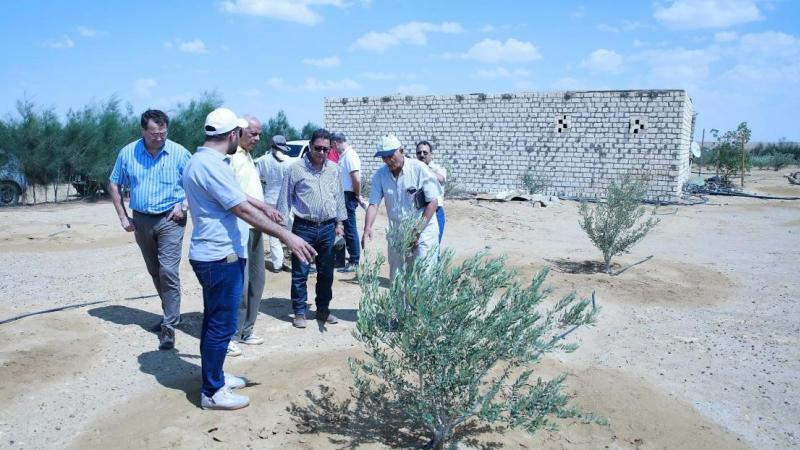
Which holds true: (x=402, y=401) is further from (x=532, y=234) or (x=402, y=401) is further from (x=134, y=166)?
(x=532, y=234)

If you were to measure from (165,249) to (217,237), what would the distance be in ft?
4.74

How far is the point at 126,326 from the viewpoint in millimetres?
4977

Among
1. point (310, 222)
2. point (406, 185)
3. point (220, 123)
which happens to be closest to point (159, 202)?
point (310, 222)

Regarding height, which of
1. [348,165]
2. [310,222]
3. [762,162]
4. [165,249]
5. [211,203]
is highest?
[762,162]

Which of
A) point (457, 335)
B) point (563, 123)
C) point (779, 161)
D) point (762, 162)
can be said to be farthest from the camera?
point (762, 162)

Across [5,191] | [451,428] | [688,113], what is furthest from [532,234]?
[5,191]

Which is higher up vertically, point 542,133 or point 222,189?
point 542,133

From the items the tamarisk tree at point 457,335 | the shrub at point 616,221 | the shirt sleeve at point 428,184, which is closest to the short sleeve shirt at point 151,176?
the shirt sleeve at point 428,184

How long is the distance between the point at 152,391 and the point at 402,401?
1781 mm

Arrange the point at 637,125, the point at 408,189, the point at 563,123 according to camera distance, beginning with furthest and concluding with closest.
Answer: the point at 563,123 < the point at 637,125 < the point at 408,189

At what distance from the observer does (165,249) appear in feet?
14.7

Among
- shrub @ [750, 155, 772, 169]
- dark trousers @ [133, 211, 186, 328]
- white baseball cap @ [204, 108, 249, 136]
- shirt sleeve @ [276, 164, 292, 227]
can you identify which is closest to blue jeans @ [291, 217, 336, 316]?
shirt sleeve @ [276, 164, 292, 227]

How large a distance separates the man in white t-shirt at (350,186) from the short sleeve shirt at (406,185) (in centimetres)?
177

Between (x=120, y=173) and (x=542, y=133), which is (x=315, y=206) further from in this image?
(x=542, y=133)
